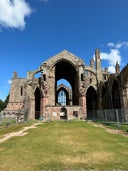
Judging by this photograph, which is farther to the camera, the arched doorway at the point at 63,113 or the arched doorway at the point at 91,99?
the arched doorway at the point at 91,99

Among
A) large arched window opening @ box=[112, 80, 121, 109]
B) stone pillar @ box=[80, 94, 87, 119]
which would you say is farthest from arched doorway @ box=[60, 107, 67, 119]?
large arched window opening @ box=[112, 80, 121, 109]

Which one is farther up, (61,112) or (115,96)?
(115,96)

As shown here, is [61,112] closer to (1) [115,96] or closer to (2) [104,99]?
(2) [104,99]

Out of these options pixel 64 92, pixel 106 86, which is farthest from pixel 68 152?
pixel 64 92

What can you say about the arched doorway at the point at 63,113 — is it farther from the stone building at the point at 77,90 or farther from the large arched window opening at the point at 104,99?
the large arched window opening at the point at 104,99

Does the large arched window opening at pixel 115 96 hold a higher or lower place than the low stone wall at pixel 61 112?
higher

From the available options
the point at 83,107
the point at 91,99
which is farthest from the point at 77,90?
the point at 91,99

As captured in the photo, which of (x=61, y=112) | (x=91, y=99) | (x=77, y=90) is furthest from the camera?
(x=91, y=99)

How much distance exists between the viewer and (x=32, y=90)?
3416cm

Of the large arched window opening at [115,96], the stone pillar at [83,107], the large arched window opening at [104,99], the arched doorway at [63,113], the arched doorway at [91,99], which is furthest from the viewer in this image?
the arched doorway at [91,99]

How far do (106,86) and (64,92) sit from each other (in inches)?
789

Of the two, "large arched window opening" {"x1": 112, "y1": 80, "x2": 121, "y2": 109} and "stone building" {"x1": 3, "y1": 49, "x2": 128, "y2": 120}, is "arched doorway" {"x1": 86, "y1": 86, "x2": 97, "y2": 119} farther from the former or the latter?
"large arched window opening" {"x1": 112, "y1": 80, "x2": 121, "y2": 109}

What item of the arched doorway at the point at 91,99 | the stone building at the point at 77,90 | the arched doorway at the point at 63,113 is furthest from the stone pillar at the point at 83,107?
the arched doorway at the point at 91,99

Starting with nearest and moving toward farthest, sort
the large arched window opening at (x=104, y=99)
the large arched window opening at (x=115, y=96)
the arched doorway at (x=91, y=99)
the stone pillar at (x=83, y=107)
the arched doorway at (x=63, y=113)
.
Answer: the large arched window opening at (x=115, y=96) < the stone pillar at (x=83, y=107) < the arched doorway at (x=63, y=113) < the large arched window opening at (x=104, y=99) < the arched doorway at (x=91, y=99)
